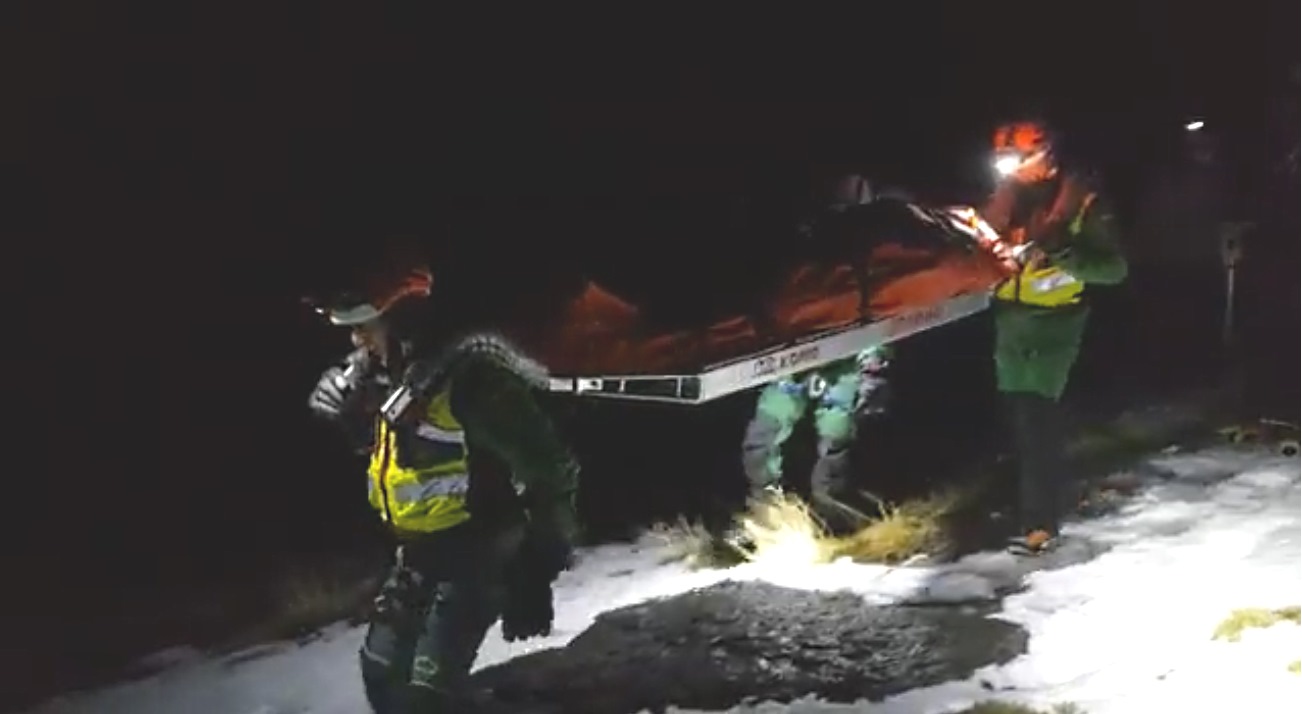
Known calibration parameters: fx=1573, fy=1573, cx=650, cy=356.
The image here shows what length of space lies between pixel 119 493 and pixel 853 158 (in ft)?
5.57

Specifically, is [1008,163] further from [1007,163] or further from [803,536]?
[803,536]

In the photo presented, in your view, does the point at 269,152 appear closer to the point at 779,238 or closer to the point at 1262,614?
the point at 779,238

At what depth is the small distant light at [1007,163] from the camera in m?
3.47

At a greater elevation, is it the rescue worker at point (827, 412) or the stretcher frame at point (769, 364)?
the stretcher frame at point (769, 364)

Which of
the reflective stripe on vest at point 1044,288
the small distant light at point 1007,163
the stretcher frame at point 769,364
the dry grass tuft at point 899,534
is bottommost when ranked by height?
the dry grass tuft at point 899,534

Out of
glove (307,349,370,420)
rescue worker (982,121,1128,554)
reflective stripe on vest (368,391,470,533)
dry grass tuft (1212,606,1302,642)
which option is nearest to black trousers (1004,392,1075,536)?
rescue worker (982,121,1128,554)

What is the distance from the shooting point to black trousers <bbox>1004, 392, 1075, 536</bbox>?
354 cm

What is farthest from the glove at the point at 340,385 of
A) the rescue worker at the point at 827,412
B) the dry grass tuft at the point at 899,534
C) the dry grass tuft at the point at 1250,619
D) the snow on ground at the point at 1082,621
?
the dry grass tuft at the point at 1250,619

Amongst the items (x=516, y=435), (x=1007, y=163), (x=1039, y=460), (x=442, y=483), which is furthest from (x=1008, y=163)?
(x=442, y=483)

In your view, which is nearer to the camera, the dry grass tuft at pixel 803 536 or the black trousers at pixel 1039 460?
the dry grass tuft at pixel 803 536

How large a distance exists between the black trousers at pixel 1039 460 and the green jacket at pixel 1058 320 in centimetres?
4

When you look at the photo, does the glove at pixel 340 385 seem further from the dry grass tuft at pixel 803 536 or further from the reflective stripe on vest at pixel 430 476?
the dry grass tuft at pixel 803 536

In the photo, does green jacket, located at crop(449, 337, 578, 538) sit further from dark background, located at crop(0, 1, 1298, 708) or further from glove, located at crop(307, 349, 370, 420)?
dark background, located at crop(0, 1, 1298, 708)

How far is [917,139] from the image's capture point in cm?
348
